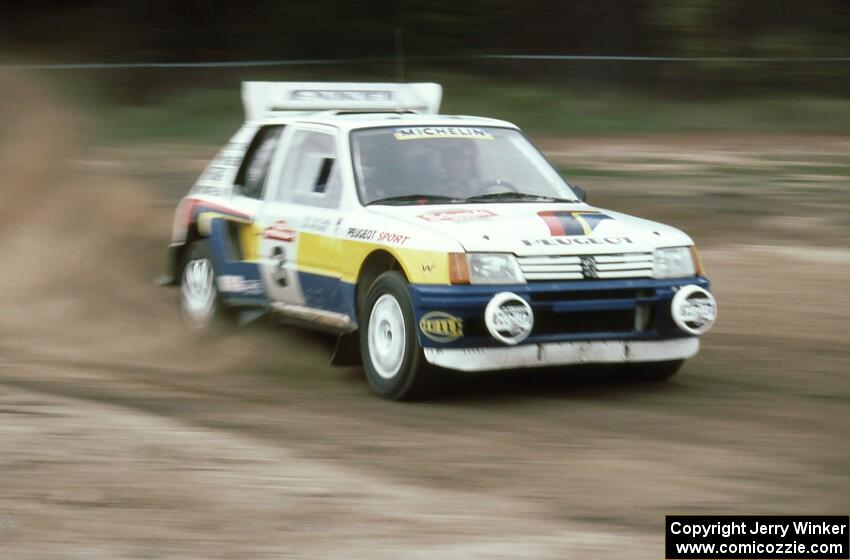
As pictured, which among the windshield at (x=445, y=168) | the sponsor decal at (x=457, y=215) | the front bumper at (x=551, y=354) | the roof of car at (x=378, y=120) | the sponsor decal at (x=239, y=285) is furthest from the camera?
the sponsor decal at (x=239, y=285)

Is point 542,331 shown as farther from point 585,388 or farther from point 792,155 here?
point 792,155

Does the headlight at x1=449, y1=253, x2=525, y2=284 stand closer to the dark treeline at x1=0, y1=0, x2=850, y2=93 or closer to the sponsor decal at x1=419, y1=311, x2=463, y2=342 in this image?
the sponsor decal at x1=419, y1=311, x2=463, y2=342

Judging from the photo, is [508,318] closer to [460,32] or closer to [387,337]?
[387,337]

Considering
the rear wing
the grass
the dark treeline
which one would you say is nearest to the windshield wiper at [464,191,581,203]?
the rear wing

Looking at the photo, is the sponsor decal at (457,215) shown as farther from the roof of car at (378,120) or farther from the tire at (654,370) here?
the tire at (654,370)

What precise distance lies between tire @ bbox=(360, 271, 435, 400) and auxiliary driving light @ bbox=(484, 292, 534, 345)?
0.44m

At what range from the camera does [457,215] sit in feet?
26.2

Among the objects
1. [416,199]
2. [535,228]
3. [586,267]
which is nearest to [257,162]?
[416,199]

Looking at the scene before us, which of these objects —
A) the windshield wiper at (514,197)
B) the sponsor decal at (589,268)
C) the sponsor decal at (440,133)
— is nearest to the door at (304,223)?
the sponsor decal at (440,133)

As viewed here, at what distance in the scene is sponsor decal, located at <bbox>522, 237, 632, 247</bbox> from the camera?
7.63m

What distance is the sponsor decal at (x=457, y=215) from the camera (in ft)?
25.9

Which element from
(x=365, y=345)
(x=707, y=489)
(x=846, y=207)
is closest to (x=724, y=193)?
(x=846, y=207)

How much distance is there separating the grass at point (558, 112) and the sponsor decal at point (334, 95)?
895 centimetres

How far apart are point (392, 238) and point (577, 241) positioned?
1017mm
